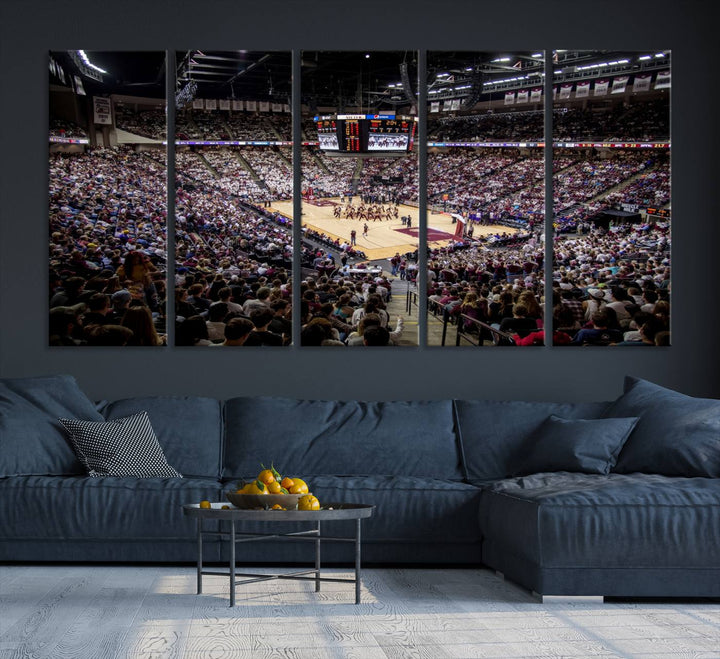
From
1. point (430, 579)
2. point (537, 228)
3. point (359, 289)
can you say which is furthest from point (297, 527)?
point (537, 228)

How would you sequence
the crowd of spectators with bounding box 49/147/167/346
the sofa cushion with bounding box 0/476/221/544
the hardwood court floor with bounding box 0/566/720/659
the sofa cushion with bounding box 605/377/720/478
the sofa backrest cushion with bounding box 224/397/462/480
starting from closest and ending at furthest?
the hardwood court floor with bounding box 0/566/720/659
the sofa cushion with bounding box 0/476/221/544
the sofa cushion with bounding box 605/377/720/478
the sofa backrest cushion with bounding box 224/397/462/480
the crowd of spectators with bounding box 49/147/167/346

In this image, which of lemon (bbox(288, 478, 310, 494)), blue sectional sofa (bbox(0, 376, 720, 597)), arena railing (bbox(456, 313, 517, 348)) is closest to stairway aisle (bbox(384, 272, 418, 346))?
arena railing (bbox(456, 313, 517, 348))

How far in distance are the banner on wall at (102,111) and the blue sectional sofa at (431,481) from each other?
1.82m

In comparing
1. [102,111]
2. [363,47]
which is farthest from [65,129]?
[363,47]

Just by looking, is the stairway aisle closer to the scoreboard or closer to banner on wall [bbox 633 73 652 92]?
the scoreboard

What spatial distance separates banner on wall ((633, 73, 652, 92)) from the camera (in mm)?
6770

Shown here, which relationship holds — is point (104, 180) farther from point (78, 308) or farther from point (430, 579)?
point (430, 579)

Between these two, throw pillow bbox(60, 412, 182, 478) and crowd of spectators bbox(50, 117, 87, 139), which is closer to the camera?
throw pillow bbox(60, 412, 182, 478)

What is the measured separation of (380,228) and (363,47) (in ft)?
3.91

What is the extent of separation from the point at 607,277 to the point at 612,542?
2.91 meters

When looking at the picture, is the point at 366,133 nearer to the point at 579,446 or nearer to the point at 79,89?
the point at 79,89

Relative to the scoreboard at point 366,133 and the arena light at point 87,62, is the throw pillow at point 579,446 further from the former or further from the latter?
the arena light at point 87,62

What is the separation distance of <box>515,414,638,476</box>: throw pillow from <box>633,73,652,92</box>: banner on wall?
243 centimetres

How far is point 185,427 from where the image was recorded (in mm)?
5754
